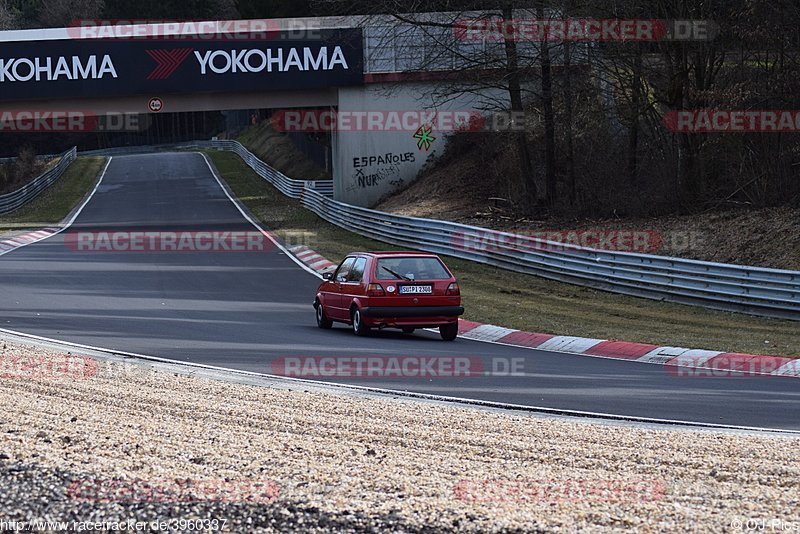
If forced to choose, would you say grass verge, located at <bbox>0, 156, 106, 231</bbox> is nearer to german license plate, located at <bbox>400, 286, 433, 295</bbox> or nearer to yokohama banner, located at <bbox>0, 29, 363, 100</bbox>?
yokohama banner, located at <bbox>0, 29, 363, 100</bbox>

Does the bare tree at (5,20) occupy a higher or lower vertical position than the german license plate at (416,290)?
higher

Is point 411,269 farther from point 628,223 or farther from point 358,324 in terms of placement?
point 628,223

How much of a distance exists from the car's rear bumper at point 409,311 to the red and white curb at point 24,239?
17.7 metres

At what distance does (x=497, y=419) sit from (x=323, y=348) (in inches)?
248

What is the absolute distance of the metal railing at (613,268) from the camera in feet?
65.7

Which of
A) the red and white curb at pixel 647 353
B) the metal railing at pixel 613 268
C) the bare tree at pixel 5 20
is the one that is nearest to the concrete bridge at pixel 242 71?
the metal railing at pixel 613 268

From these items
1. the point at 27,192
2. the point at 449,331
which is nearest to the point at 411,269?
the point at 449,331

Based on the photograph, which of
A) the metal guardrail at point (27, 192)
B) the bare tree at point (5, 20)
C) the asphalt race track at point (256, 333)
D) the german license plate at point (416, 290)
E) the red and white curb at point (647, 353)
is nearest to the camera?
the asphalt race track at point (256, 333)

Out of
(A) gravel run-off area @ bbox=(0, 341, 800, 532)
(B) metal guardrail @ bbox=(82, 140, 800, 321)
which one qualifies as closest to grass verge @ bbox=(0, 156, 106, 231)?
(B) metal guardrail @ bbox=(82, 140, 800, 321)

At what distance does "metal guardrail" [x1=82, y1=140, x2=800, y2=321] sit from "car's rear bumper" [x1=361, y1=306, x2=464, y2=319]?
6.78 metres

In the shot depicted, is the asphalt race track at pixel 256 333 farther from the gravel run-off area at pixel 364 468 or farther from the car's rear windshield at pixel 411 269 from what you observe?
the gravel run-off area at pixel 364 468

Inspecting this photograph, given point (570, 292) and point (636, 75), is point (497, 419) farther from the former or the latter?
point (636, 75)

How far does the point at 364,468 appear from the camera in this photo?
6.48m

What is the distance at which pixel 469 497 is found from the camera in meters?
5.74
